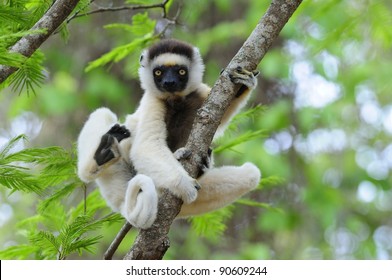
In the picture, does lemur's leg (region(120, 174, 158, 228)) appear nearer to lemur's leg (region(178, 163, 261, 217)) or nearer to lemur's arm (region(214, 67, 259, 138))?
lemur's leg (region(178, 163, 261, 217))

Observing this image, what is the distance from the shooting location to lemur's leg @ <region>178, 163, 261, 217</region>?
4.44 meters

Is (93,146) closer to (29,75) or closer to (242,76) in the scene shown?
(29,75)

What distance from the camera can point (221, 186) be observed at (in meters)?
4.45

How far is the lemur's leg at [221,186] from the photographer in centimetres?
444

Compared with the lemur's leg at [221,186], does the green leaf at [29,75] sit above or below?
above

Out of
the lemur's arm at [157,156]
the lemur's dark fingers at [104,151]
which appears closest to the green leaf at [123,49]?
the lemur's arm at [157,156]

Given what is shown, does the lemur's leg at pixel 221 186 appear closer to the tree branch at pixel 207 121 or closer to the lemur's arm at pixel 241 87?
the lemur's arm at pixel 241 87

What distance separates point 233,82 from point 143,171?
94cm

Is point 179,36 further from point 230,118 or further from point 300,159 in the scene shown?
point 230,118

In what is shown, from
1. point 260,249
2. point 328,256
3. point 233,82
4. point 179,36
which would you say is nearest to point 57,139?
point 179,36

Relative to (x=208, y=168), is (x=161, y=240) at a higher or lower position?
lower

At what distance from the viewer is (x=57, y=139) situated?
9.83 meters

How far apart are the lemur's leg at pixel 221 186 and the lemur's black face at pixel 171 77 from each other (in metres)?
0.78

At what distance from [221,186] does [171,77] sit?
3.37 ft
